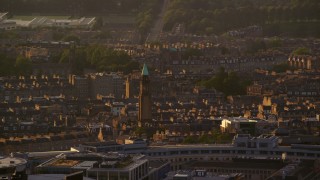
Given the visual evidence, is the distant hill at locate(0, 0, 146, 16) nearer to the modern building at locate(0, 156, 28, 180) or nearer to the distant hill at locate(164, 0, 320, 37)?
the distant hill at locate(164, 0, 320, 37)

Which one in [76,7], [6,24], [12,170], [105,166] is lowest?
[105,166]

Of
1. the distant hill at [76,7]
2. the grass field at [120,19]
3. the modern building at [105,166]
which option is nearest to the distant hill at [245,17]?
the grass field at [120,19]

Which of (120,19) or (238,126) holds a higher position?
(120,19)

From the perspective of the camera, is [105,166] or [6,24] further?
[6,24]

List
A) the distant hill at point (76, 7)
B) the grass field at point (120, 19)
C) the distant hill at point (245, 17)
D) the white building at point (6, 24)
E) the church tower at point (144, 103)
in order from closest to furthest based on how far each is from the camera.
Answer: the church tower at point (144, 103)
the white building at point (6, 24)
the distant hill at point (245, 17)
the grass field at point (120, 19)
the distant hill at point (76, 7)

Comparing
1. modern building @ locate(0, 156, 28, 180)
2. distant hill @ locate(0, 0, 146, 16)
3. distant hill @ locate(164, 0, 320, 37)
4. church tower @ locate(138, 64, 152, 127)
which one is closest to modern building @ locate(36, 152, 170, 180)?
modern building @ locate(0, 156, 28, 180)

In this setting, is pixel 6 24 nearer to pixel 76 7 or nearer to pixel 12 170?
pixel 76 7

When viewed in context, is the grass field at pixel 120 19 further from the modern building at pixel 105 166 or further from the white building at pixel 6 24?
the modern building at pixel 105 166

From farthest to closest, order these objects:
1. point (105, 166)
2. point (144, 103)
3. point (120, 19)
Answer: point (120, 19), point (144, 103), point (105, 166)

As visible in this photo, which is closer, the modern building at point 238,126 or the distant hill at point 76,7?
the modern building at point 238,126

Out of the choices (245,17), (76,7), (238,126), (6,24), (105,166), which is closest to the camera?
(105,166)

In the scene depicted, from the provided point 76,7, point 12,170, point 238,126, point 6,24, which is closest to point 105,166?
point 12,170

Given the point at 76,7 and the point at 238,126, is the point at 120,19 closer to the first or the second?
the point at 76,7
